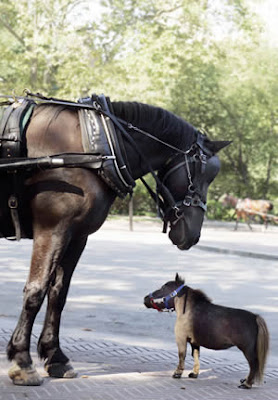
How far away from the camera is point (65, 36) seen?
31.4 m

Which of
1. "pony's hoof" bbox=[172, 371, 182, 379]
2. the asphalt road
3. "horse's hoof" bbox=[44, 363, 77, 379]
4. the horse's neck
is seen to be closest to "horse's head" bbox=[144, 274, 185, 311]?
"pony's hoof" bbox=[172, 371, 182, 379]

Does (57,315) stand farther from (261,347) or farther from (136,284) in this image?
(136,284)

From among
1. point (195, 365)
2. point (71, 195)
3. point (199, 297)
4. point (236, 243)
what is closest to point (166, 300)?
point (199, 297)

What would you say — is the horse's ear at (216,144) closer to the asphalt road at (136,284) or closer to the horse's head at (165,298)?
the horse's head at (165,298)

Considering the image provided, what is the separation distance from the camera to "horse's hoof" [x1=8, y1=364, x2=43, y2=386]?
16.6 ft

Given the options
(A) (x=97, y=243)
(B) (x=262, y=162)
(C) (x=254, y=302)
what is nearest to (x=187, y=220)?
(C) (x=254, y=302)

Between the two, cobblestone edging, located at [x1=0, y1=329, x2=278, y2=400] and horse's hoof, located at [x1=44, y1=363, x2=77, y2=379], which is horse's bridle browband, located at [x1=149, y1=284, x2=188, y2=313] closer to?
cobblestone edging, located at [x1=0, y1=329, x2=278, y2=400]

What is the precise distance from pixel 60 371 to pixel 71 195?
1.45 meters

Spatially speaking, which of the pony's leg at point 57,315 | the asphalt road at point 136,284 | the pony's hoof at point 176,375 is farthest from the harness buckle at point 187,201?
the asphalt road at point 136,284

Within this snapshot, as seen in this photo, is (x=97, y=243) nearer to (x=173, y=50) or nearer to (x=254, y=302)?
(x=254, y=302)

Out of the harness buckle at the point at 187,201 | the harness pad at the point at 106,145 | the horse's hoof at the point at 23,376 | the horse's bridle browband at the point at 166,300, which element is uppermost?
the harness pad at the point at 106,145

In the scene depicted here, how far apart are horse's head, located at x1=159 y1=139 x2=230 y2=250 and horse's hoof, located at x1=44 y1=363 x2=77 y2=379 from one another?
4.26 ft

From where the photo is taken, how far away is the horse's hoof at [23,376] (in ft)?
16.6

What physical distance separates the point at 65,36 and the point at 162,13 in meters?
5.35
